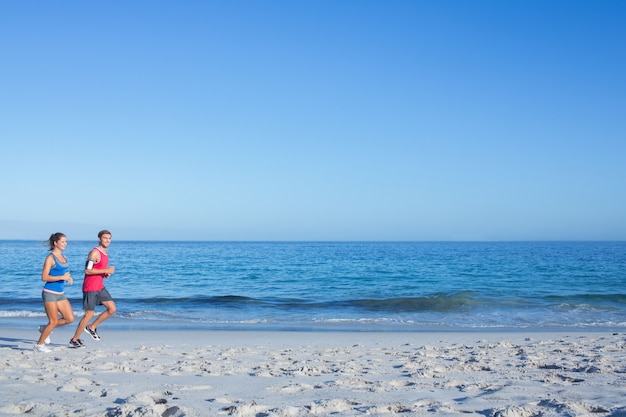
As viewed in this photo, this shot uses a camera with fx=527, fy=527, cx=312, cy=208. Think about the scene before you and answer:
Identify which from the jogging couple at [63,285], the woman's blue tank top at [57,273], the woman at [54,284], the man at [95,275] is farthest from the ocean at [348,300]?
the woman's blue tank top at [57,273]

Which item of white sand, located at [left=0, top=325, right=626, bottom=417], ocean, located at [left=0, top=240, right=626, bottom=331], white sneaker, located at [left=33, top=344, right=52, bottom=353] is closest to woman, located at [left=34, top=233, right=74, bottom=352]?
white sneaker, located at [left=33, top=344, right=52, bottom=353]

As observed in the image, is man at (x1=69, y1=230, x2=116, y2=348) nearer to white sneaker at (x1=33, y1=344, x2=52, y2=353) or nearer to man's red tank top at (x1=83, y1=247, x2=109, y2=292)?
man's red tank top at (x1=83, y1=247, x2=109, y2=292)

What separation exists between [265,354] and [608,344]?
5.49m

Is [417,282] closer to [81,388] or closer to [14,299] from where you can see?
[14,299]

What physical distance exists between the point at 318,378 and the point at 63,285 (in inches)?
167

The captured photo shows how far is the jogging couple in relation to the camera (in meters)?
7.62

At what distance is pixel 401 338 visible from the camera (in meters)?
10.1

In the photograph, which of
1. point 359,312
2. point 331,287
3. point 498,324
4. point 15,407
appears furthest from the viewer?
point 331,287

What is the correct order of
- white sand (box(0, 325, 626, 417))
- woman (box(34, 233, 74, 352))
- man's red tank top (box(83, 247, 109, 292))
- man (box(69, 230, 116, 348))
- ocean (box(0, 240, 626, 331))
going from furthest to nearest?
ocean (box(0, 240, 626, 331)), man's red tank top (box(83, 247, 109, 292)), man (box(69, 230, 116, 348)), woman (box(34, 233, 74, 352)), white sand (box(0, 325, 626, 417))

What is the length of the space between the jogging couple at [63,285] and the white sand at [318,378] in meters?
0.42

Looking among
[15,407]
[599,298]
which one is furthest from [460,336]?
[599,298]

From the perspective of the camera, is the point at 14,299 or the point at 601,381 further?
the point at 14,299

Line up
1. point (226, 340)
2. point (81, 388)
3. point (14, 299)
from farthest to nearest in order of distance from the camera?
1. point (14, 299)
2. point (226, 340)
3. point (81, 388)

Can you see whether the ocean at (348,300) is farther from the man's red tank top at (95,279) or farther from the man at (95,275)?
the man's red tank top at (95,279)
